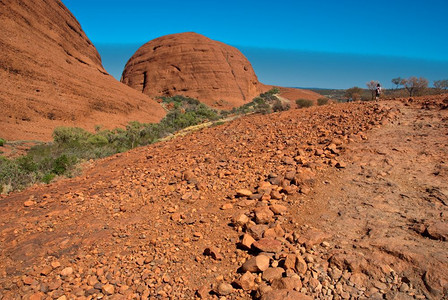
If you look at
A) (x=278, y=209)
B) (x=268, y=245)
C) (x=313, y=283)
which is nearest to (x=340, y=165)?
(x=278, y=209)

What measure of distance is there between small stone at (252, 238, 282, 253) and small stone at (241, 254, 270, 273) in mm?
131

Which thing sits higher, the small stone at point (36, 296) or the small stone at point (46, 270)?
the small stone at point (46, 270)

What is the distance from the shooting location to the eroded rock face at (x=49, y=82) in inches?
605

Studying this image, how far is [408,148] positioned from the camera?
4.72 m

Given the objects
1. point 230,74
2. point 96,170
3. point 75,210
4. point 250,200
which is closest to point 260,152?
point 250,200

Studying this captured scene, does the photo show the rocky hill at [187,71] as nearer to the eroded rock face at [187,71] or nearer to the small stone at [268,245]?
the eroded rock face at [187,71]

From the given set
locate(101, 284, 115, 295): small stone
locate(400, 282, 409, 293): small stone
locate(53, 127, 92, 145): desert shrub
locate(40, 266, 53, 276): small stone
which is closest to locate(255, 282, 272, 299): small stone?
locate(400, 282, 409, 293): small stone

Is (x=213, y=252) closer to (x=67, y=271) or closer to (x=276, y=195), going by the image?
(x=276, y=195)

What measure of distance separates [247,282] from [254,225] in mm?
809

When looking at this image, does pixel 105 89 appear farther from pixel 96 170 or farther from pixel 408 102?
pixel 408 102

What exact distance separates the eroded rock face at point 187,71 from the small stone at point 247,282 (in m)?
35.6

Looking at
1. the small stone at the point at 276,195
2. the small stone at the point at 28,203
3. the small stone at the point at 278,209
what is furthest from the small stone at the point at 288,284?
the small stone at the point at 28,203

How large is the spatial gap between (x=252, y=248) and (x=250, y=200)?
0.98m

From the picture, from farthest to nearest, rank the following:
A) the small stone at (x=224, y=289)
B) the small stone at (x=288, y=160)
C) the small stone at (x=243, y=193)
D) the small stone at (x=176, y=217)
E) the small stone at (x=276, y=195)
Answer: the small stone at (x=288, y=160)
the small stone at (x=243, y=193)
the small stone at (x=276, y=195)
the small stone at (x=176, y=217)
the small stone at (x=224, y=289)
